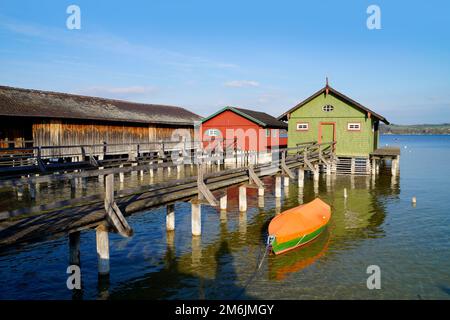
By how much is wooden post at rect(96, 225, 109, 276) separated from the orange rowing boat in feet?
20.2

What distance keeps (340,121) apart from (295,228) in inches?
973

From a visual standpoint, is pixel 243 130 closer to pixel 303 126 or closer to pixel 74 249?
pixel 303 126

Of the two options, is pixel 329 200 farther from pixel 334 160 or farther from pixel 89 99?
pixel 89 99

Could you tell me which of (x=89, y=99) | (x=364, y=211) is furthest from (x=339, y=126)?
(x=89, y=99)

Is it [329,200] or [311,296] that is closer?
[311,296]

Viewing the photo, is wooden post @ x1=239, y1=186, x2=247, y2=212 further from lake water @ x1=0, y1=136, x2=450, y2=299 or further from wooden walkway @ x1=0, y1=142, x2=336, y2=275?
wooden walkway @ x1=0, y1=142, x2=336, y2=275

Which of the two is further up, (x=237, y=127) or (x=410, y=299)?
(x=237, y=127)

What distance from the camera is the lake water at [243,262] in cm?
1188

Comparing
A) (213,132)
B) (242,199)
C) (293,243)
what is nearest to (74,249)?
(293,243)

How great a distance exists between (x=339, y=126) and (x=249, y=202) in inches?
661

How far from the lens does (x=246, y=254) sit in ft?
50.1

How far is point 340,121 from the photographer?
37625mm

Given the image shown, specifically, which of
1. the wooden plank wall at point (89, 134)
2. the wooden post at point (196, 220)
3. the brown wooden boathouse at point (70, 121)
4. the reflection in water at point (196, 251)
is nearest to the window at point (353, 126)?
the brown wooden boathouse at point (70, 121)
